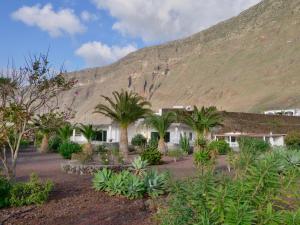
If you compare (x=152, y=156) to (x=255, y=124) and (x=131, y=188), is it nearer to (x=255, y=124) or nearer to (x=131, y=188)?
(x=131, y=188)

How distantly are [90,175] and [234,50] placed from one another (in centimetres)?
10731

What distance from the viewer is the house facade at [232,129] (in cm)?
4641

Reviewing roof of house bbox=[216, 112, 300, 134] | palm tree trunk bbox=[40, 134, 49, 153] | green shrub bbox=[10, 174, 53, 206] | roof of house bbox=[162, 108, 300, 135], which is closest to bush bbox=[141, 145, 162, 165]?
green shrub bbox=[10, 174, 53, 206]

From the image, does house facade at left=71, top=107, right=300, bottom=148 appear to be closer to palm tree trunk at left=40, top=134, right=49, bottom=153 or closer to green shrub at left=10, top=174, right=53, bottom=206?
palm tree trunk at left=40, top=134, right=49, bottom=153

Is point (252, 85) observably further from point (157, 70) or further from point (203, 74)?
point (157, 70)

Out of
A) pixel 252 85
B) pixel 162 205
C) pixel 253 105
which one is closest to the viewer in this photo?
pixel 162 205

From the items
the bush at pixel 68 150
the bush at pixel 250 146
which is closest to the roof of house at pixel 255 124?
the bush at pixel 68 150

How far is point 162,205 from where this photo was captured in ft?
22.3

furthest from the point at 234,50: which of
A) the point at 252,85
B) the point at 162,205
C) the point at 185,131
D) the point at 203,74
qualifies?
the point at 162,205

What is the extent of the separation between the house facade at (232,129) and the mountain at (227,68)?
3652 centimetres

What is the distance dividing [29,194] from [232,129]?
3948 centimetres

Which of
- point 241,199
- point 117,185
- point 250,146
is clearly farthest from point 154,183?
point 241,199

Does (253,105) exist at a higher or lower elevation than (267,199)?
higher

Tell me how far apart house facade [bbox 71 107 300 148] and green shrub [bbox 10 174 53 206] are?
34199 millimetres
